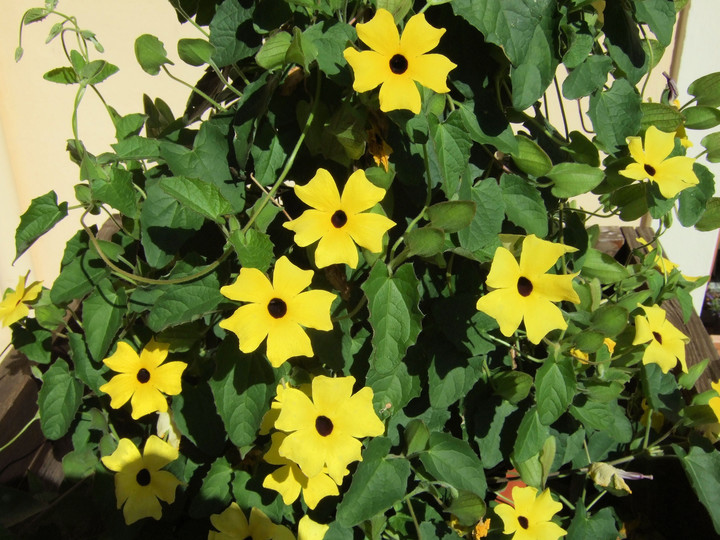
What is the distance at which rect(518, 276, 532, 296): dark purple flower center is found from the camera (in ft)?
2.55

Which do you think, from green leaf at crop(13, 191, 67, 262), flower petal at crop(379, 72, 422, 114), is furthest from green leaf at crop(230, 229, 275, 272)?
green leaf at crop(13, 191, 67, 262)

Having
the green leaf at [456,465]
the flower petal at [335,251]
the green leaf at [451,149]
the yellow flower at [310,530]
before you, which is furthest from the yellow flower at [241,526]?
the green leaf at [451,149]

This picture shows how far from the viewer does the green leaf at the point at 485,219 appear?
0.81 m

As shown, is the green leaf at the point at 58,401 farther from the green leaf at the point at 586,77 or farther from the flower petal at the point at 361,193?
the green leaf at the point at 586,77

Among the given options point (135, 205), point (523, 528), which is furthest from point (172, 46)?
point (523, 528)

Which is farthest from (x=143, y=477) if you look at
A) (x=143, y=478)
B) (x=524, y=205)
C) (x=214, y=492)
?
(x=524, y=205)

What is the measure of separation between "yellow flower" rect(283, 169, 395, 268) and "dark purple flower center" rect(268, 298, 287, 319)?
0.08m

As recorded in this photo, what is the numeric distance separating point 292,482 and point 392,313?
297mm

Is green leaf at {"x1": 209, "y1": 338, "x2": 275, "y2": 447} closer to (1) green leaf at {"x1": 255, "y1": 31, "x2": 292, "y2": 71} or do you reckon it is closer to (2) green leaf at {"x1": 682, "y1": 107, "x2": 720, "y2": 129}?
(1) green leaf at {"x1": 255, "y1": 31, "x2": 292, "y2": 71}

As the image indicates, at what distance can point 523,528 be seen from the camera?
0.99 metres

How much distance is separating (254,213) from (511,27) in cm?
38

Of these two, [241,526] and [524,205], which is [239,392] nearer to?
[241,526]

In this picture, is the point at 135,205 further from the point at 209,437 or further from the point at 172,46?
the point at 172,46

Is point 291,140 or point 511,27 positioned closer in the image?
point 511,27
